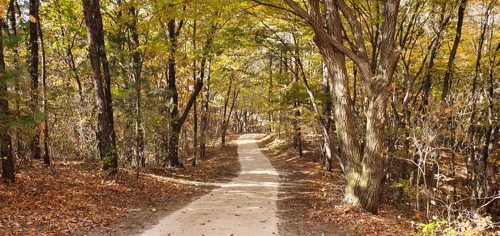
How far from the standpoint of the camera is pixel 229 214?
7.96m

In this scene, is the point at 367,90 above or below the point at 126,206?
above

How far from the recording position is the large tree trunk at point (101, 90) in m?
10.3

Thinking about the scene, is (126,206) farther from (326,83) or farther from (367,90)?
(326,83)

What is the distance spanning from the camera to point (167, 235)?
604 cm

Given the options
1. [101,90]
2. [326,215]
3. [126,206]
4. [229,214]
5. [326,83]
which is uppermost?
[326,83]

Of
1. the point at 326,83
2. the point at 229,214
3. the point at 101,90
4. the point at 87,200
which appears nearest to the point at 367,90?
the point at 229,214

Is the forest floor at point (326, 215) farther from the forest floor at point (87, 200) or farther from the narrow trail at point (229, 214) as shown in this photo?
the forest floor at point (87, 200)

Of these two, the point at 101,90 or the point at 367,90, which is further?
the point at 101,90

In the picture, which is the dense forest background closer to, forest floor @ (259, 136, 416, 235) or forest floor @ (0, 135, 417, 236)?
forest floor @ (259, 136, 416, 235)

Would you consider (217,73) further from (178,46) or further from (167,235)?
(167,235)

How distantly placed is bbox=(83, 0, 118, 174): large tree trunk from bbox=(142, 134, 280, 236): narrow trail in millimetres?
3651

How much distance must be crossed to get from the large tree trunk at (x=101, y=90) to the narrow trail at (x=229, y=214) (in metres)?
3.65

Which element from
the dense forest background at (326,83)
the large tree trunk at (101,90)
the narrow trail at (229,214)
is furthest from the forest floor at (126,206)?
the large tree trunk at (101,90)

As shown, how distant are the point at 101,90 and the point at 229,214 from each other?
6.27m
